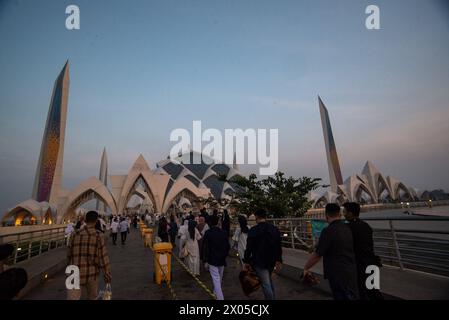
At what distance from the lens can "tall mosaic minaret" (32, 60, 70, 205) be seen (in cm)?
3378

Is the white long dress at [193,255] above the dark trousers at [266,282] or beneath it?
beneath

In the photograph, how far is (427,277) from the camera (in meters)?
4.33

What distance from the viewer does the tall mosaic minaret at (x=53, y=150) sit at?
1330 inches

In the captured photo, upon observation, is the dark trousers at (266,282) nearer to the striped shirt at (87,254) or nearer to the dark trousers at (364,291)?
the dark trousers at (364,291)

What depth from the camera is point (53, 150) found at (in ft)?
114

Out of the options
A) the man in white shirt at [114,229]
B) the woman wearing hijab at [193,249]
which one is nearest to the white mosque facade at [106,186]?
the man in white shirt at [114,229]

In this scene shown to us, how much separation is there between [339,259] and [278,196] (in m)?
10.0

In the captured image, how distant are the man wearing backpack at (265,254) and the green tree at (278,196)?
28.8 feet

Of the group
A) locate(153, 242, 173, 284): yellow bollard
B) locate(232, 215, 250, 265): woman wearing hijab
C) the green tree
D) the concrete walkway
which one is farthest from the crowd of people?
the green tree
